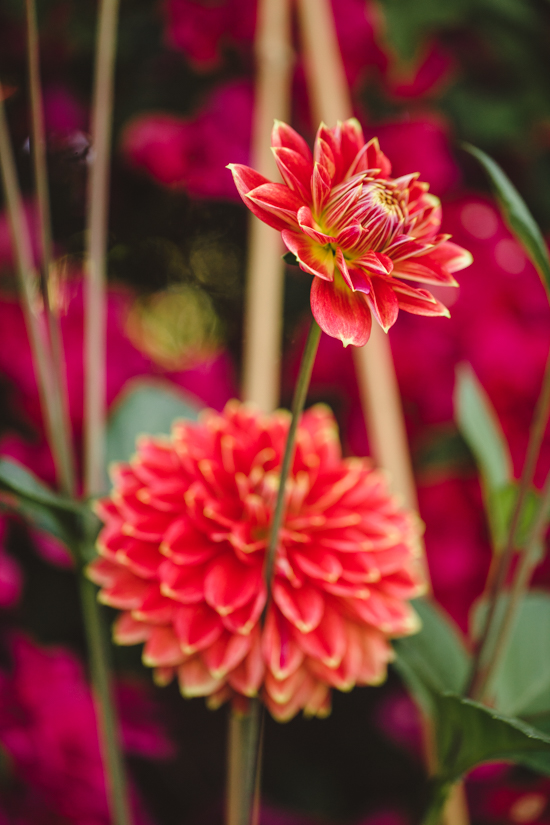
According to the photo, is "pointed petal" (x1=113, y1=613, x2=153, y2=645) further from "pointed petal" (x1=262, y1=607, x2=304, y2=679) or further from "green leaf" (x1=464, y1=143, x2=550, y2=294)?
"green leaf" (x1=464, y1=143, x2=550, y2=294)

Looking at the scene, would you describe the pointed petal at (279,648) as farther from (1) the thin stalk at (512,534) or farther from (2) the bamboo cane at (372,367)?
(2) the bamboo cane at (372,367)

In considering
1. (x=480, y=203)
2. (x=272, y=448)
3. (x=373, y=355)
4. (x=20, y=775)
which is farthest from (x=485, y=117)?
(x=20, y=775)

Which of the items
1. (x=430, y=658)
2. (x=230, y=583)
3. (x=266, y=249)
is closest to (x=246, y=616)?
(x=230, y=583)

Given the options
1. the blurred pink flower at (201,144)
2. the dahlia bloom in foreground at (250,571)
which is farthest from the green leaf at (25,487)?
the blurred pink flower at (201,144)

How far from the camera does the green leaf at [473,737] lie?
19 cm

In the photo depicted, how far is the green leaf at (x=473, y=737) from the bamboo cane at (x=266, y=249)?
18 centimetres

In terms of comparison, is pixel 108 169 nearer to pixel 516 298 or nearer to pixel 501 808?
pixel 516 298

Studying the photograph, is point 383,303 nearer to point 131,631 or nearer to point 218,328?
point 131,631

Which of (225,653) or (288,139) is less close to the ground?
(288,139)

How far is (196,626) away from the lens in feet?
0.62

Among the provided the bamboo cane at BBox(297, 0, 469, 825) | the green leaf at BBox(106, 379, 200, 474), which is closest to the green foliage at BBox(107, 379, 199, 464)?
the green leaf at BBox(106, 379, 200, 474)

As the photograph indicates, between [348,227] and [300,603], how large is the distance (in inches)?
4.1

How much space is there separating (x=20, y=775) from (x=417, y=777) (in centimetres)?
24

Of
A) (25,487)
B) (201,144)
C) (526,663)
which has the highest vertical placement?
(201,144)
